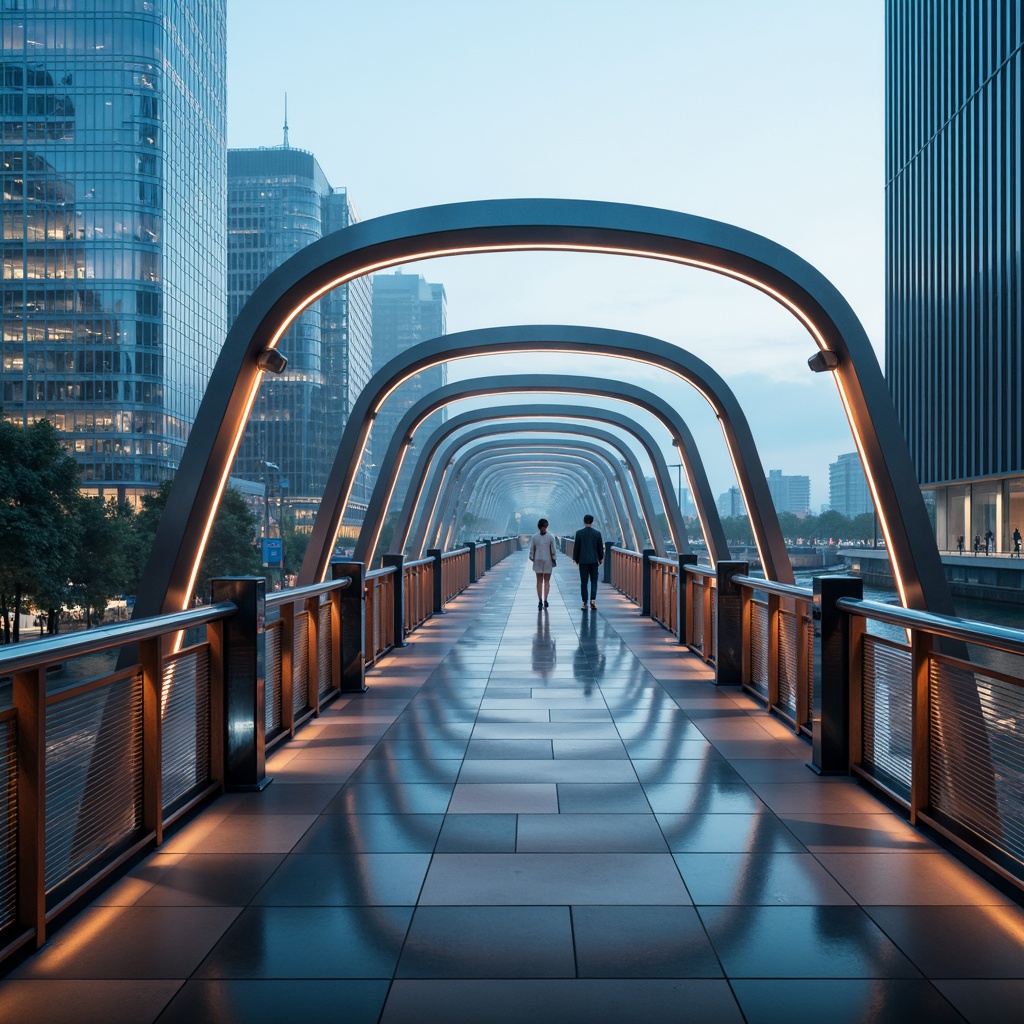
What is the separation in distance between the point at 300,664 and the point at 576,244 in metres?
3.67

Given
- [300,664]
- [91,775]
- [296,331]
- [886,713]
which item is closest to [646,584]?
[300,664]

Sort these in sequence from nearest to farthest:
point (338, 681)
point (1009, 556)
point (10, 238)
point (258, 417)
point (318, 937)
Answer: point (318, 937) → point (338, 681) → point (1009, 556) → point (10, 238) → point (258, 417)

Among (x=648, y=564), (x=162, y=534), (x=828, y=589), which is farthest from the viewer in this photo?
(x=648, y=564)

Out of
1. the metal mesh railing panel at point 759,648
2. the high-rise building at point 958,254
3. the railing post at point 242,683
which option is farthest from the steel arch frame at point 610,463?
the high-rise building at point 958,254

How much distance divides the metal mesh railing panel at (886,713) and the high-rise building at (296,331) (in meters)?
84.3

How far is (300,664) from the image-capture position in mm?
6766

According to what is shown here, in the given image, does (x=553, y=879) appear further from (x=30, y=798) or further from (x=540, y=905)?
(x=30, y=798)

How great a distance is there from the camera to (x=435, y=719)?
23.0 ft

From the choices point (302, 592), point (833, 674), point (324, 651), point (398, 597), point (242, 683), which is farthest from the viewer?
point (398, 597)

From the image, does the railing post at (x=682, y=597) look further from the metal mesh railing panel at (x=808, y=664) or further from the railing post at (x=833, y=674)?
the railing post at (x=833, y=674)

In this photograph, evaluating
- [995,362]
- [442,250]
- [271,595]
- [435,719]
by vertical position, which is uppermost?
[995,362]

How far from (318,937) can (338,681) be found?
16.1 ft

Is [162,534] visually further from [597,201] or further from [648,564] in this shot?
[648,564]

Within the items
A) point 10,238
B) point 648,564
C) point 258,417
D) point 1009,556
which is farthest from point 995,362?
point 258,417
